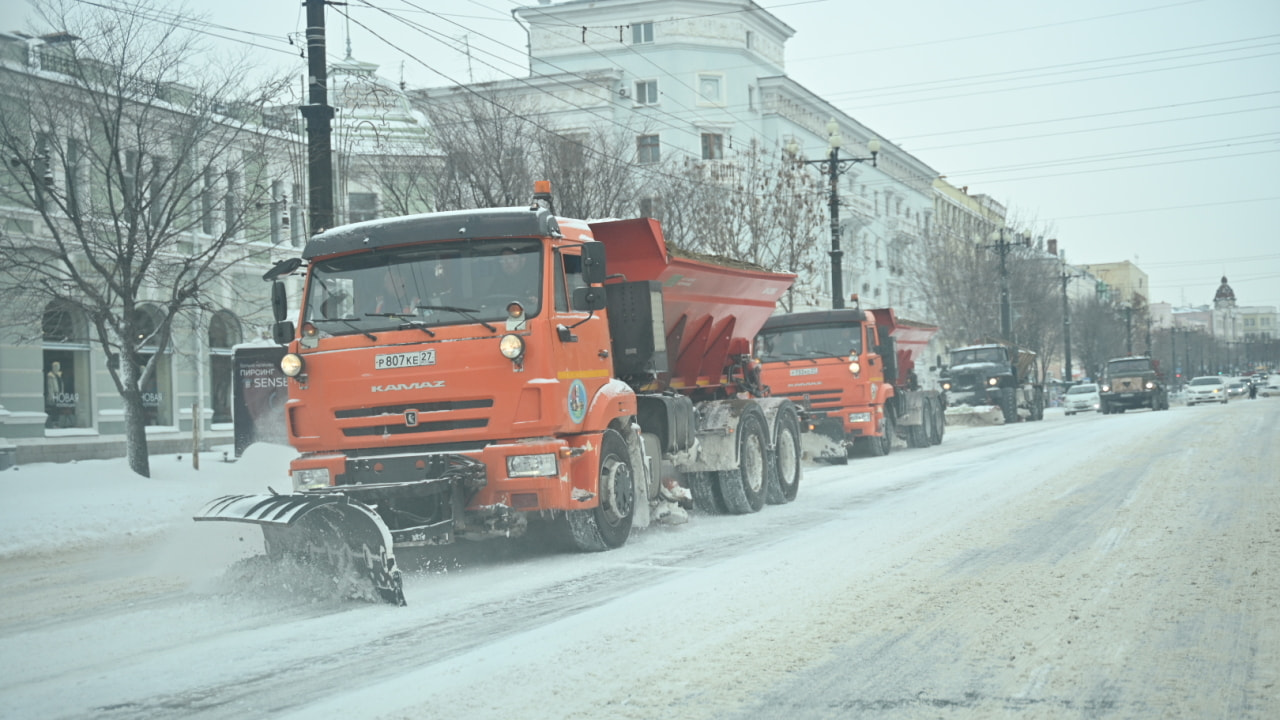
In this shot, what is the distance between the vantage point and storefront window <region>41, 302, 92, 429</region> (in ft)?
87.4

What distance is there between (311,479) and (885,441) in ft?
54.4

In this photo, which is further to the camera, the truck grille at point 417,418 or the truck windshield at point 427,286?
the truck windshield at point 427,286

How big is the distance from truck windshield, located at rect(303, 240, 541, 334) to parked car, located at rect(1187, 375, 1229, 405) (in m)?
57.6

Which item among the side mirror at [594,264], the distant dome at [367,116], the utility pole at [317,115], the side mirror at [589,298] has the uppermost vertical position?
the distant dome at [367,116]

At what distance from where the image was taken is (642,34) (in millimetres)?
55250

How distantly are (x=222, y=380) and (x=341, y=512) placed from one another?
Result: 25.5m

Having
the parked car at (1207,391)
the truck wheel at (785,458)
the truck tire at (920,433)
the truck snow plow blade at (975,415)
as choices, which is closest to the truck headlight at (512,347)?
the truck wheel at (785,458)

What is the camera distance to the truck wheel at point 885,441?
78.2 ft

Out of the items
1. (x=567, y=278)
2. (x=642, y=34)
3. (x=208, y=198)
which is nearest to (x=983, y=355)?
(x=642, y=34)

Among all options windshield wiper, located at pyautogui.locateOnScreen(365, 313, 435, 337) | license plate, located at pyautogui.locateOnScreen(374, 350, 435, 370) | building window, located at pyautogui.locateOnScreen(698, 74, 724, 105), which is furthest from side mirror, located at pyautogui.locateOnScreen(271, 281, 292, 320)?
building window, located at pyautogui.locateOnScreen(698, 74, 724, 105)

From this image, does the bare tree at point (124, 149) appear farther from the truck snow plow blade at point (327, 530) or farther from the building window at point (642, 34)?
the building window at point (642, 34)

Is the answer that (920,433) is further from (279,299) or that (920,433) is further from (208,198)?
A: (279,299)

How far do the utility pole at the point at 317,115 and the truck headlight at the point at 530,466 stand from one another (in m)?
4.98

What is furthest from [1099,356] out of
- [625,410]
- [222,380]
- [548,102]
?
[625,410]
